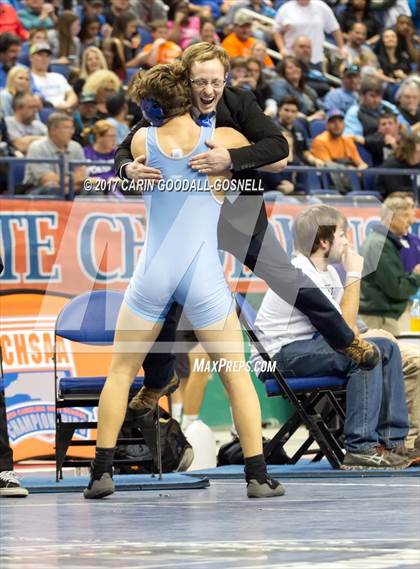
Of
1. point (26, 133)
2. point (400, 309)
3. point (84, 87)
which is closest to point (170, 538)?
point (400, 309)

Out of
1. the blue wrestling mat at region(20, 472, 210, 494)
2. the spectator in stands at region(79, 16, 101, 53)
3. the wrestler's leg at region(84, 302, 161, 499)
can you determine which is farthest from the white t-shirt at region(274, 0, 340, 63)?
the wrestler's leg at region(84, 302, 161, 499)

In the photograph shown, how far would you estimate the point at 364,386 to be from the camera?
9.10 m

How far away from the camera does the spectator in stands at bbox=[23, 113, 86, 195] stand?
13422 mm

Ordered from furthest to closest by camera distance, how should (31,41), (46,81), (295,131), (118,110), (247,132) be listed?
(31,41) < (295,131) < (46,81) < (118,110) < (247,132)

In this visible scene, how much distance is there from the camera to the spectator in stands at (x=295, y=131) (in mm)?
16594

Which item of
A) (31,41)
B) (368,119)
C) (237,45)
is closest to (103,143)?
(31,41)

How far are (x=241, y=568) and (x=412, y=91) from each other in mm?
15803

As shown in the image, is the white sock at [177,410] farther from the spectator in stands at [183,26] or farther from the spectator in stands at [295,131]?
the spectator in stands at [183,26]

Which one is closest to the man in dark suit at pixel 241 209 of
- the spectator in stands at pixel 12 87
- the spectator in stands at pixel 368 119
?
the spectator in stands at pixel 12 87

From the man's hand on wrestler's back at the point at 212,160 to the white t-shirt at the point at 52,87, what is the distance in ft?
30.2

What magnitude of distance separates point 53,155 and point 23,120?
96 cm

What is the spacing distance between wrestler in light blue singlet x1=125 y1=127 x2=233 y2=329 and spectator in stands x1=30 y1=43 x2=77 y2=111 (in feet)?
30.0

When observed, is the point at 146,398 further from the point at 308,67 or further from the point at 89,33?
the point at 308,67

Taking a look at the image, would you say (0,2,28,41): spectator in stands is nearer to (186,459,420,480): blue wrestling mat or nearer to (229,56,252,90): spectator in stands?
(229,56,252,90): spectator in stands
